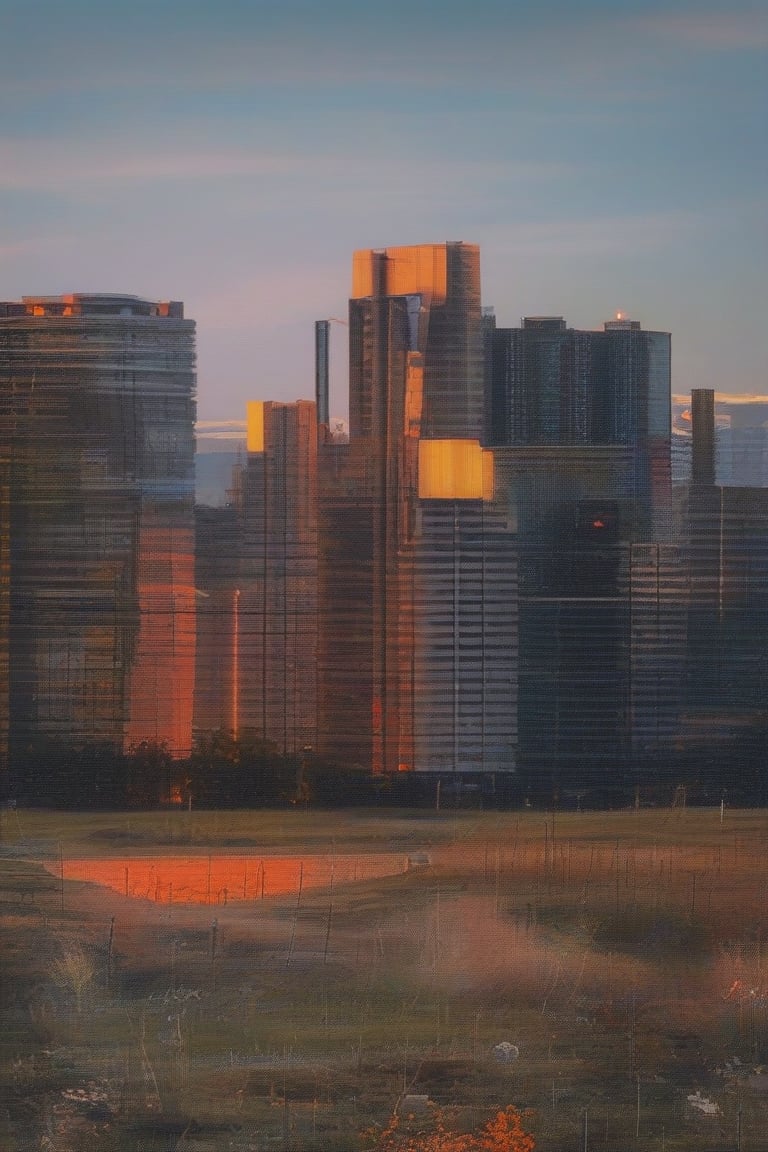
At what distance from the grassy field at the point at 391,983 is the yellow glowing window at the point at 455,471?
0.73 m

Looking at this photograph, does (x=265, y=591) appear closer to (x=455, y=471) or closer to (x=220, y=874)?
(x=455, y=471)

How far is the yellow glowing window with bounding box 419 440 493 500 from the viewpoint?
2.98 metres

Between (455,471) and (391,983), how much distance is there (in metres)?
1.15

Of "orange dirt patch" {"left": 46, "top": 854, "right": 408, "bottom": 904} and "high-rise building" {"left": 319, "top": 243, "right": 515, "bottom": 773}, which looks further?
"orange dirt patch" {"left": 46, "top": 854, "right": 408, "bottom": 904}

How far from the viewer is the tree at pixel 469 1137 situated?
2922 millimetres

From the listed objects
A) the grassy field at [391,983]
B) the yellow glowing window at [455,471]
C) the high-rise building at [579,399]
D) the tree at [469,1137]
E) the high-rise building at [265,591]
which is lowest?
the tree at [469,1137]

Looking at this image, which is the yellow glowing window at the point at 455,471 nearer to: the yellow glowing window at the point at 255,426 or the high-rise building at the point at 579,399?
the high-rise building at the point at 579,399

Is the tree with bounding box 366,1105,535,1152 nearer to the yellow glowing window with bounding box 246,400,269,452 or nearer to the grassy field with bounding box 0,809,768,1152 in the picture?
the grassy field with bounding box 0,809,768,1152

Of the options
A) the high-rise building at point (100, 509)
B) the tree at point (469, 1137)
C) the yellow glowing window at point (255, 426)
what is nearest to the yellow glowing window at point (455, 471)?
the yellow glowing window at point (255, 426)

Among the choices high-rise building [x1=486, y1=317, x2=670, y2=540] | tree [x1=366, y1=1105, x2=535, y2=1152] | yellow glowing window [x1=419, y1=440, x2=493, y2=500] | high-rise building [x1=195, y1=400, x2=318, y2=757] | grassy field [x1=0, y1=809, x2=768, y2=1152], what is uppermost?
high-rise building [x1=486, y1=317, x2=670, y2=540]

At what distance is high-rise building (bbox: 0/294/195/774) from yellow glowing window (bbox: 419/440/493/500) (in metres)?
0.52

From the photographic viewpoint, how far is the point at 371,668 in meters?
3.05

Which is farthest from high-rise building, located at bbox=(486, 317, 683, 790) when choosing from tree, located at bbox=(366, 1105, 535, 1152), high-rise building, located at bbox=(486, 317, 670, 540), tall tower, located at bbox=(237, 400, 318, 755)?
tree, located at bbox=(366, 1105, 535, 1152)

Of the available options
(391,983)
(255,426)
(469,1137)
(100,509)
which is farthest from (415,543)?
(469,1137)
